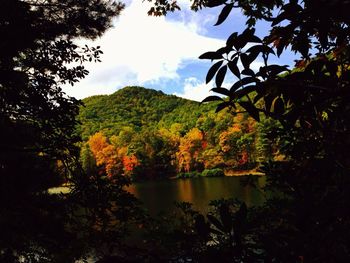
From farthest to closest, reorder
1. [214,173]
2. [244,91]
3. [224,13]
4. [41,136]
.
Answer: [214,173]
[41,136]
[224,13]
[244,91]

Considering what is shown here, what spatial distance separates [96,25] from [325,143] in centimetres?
462

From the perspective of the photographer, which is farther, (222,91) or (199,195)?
(199,195)

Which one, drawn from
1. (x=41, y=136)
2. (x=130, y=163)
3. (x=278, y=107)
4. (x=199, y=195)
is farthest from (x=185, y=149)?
(x=278, y=107)

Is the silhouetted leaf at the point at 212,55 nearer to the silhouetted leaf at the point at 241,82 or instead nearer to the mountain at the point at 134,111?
the silhouetted leaf at the point at 241,82

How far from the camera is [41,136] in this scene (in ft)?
16.7

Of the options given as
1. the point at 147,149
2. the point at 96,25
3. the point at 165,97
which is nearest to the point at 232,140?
the point at 147,149

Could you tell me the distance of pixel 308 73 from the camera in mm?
1279

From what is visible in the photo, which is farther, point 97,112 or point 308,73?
point 97,112

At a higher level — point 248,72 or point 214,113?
point 214,113

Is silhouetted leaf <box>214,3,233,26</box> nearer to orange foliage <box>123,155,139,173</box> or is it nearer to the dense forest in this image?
the dense forest

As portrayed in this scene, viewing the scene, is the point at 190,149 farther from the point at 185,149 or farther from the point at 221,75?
the point at 221,75

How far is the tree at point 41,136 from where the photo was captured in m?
4.48

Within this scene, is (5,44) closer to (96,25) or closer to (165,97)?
(96,25)

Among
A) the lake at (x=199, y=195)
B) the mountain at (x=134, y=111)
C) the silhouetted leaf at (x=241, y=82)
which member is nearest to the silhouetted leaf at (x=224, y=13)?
the silhouetted leaf at (x=241, y=82)
